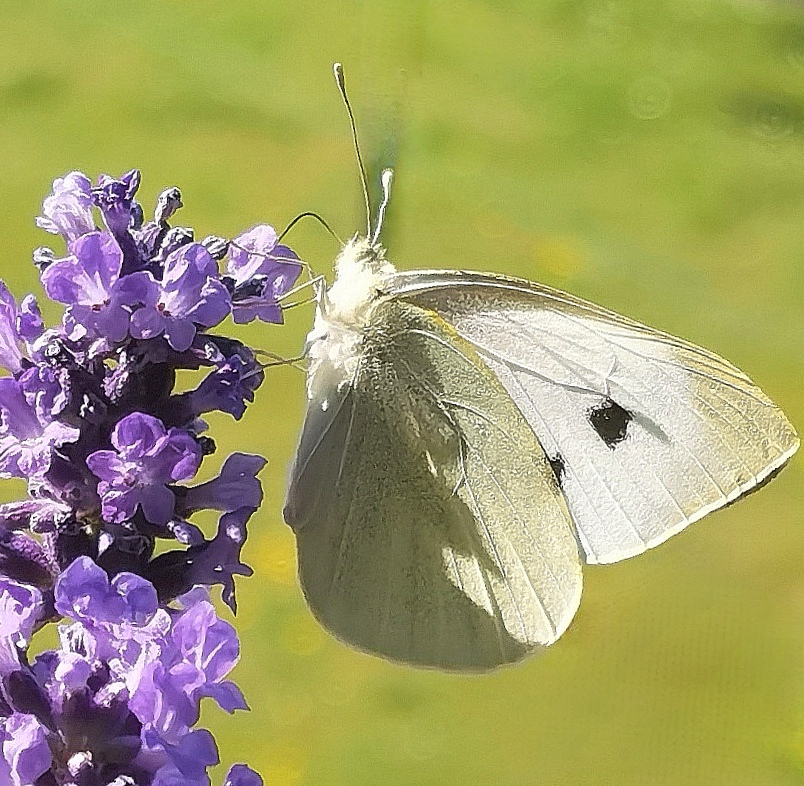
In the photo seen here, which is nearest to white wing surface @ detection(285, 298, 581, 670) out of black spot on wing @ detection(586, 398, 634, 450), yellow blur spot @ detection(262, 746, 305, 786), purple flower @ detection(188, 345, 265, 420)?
black spot on wing @ detection(586, 398, 634, 450)

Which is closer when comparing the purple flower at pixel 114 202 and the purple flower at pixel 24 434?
the purple flower at pixel 24 434

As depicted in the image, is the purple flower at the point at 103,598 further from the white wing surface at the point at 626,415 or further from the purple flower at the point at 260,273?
the white wing surface at the point at 626,415

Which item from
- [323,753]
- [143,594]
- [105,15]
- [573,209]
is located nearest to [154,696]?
[143,594]

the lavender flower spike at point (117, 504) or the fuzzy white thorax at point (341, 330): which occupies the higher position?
the fuzzy white thorax at point (341, 330)

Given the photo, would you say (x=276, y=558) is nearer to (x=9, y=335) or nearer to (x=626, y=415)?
(x=626, y=415)

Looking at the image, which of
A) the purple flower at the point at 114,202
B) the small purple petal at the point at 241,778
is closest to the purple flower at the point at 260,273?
the purple flower at the point at 114,202

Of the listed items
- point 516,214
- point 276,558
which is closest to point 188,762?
point 276,558

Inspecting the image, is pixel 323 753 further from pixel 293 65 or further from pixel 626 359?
pixel 293 65
